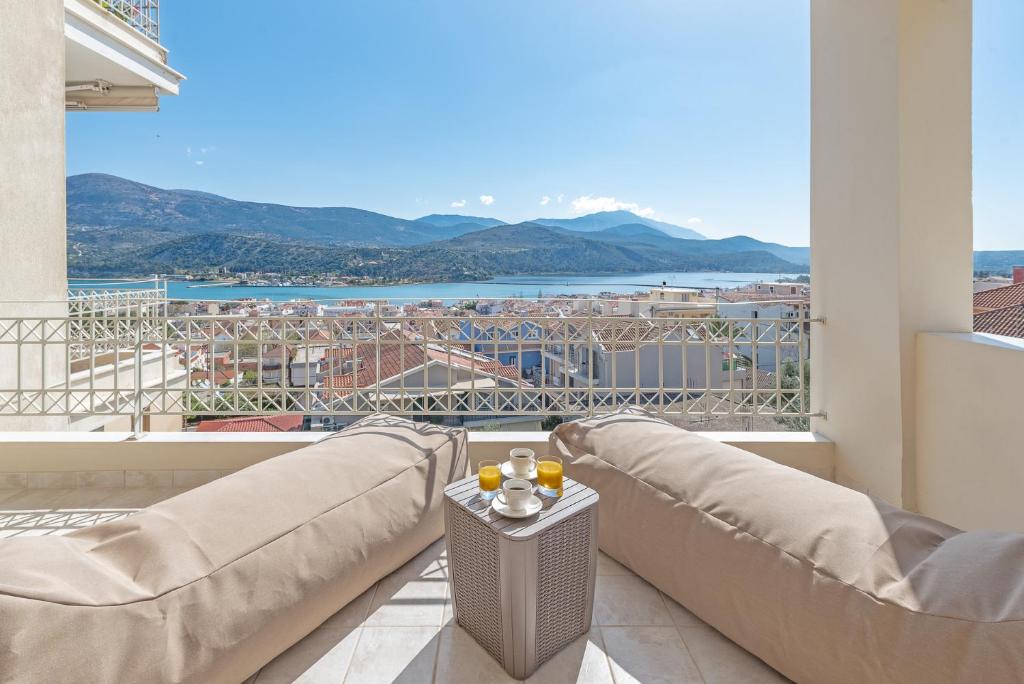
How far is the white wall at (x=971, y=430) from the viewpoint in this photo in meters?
1.69

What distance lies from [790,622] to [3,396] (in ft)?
16.9

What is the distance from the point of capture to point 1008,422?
67.4 inches

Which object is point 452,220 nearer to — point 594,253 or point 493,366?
point 594,253

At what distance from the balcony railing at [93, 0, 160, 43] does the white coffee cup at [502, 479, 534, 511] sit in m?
7.17

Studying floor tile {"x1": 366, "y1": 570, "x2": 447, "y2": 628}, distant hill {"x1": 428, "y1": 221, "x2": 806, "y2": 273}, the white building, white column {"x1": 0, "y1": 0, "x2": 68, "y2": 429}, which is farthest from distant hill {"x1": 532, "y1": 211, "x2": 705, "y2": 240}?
floor tile {"x1": 366, "y1": 570, "x2": 447, "y2": 628}

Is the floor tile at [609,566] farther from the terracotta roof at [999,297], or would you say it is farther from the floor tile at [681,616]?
the terracotta roof at [999,297]

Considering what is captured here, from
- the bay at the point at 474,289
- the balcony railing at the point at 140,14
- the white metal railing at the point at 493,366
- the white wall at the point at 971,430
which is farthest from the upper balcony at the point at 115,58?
the white wall at the point at 971,430

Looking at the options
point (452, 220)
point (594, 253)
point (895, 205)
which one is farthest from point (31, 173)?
point (452, 220)

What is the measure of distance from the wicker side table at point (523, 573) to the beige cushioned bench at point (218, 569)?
37 cm

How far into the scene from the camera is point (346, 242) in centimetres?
1569

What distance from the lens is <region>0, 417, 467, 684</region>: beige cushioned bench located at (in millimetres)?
957

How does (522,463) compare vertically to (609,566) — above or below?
above

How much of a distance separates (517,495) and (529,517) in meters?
0.07

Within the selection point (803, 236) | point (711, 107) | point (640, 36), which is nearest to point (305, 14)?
point (640, 36)
